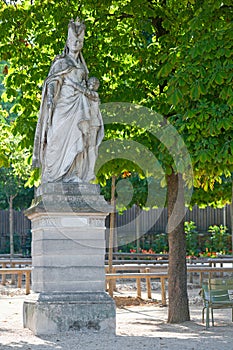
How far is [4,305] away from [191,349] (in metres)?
8.54

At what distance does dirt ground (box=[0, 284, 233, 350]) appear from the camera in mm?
10484

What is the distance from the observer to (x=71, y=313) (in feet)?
38.2

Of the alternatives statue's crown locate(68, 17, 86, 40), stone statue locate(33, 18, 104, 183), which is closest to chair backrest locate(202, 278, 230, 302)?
stone statue locate(33, 18, 104, 183)

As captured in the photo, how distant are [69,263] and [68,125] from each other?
2184mm

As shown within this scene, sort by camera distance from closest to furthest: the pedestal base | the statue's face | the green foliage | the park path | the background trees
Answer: the park path → the pedestal base → the statue's face → the background trees → the green foliage

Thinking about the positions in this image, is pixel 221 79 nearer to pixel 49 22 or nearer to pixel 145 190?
pixel 49 22

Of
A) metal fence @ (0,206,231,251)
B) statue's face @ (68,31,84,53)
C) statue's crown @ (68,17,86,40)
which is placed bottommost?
metal fence @ (0,206,231,251)

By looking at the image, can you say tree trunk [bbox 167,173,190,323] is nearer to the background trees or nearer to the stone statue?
the background trees

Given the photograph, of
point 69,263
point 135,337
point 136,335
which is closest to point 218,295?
point 136,335

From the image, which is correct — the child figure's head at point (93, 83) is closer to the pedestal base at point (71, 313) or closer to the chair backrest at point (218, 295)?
the pedestal base at point (71, 313)

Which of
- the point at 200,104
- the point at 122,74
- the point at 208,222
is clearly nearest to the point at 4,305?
the point at 122,74

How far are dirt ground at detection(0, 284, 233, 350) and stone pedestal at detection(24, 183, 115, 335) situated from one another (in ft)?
0.82

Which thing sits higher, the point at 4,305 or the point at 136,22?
the point at 136,22

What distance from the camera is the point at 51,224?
38.8 feet
